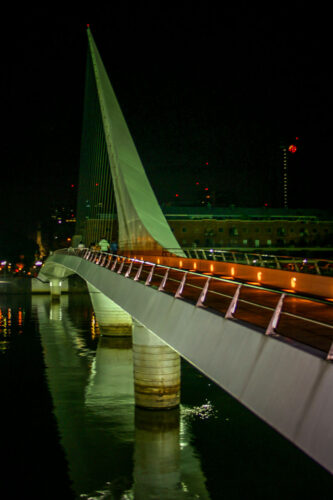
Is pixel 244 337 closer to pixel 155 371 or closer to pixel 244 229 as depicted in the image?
pixel 155 371

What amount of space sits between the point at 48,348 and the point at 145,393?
44.6 feet

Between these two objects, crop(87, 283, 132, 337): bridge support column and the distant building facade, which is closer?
crop(87, 283, 132, 337): bridge support column

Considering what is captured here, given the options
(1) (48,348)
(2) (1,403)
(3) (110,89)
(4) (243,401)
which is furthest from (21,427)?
(3) (110,89)

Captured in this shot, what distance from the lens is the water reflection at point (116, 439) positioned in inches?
444

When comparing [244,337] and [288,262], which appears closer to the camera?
[244,337]

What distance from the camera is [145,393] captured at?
1591 centimetres

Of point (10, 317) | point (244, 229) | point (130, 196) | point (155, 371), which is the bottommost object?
point (10, 317)

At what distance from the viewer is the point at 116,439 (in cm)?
1405

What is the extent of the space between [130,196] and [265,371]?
1034 inches

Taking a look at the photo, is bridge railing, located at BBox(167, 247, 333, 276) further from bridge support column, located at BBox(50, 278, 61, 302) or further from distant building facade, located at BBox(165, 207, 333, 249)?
distant building facade, located at BBox(165, 207, 333, 249)

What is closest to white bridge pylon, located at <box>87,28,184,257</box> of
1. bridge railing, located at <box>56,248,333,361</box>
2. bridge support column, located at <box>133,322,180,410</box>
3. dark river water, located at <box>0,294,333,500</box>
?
dark river water, located at <box>0,294,333,500</box>

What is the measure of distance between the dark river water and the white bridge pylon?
9129 mm

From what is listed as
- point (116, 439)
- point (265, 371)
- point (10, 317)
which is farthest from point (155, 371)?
point (10, 317)

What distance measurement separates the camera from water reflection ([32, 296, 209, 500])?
37.0 ft
